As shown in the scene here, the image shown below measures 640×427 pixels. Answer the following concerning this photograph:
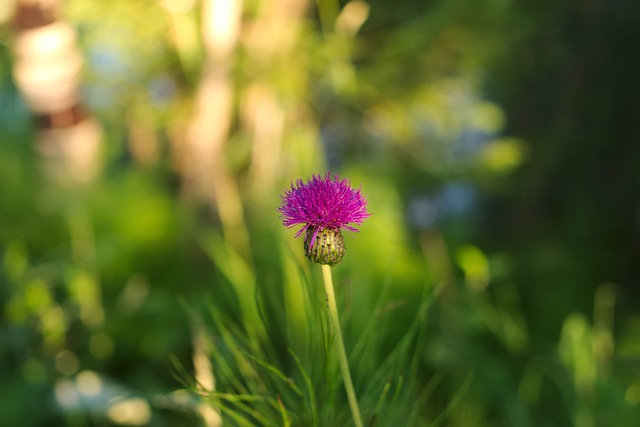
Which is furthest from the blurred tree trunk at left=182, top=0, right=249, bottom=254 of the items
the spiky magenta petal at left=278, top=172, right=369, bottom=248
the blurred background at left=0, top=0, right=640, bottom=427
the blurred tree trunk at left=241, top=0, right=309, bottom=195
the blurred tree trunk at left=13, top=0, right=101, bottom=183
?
the spiky magenta petal at left=278, top=172, right=369, bottom=248

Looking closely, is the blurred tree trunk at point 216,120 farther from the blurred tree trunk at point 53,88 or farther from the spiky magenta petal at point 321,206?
the spiky magenta petal at point 321,206

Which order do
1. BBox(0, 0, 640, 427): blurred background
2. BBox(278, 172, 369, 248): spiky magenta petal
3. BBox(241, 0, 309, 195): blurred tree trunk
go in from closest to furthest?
1. BBox(278, 172, 369, 248): spiky magenta petal
2. BBox(0, 0, 640, 427): blurred background
3. BBox(241, 0, 309, 195): blurred tree trunk

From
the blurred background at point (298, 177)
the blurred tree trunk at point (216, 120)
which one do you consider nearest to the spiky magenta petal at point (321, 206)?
the blurred background at point (298, 177)

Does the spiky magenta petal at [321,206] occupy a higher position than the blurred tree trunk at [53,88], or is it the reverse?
the blurred tree trunk at [53,88]

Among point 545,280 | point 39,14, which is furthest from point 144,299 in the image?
point 545,280

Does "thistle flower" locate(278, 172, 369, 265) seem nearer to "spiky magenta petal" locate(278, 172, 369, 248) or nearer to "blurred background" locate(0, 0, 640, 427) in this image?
"spiky magenta petal" locate(278, 172, 369, 248)

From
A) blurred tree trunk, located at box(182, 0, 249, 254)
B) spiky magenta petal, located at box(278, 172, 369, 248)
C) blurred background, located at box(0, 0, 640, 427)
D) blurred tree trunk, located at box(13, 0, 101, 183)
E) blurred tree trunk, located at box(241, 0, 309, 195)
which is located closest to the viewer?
spiky magenta petal, located at box(278, 172, 369, 248)

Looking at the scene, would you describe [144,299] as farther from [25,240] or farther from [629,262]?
[629,262]
